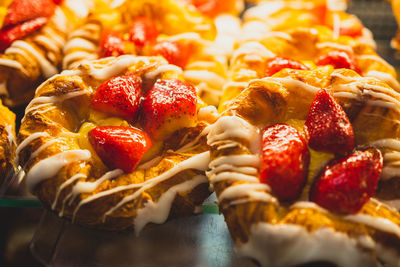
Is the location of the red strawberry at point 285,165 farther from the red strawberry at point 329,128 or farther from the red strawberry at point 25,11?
the red strawberry at point 25,11

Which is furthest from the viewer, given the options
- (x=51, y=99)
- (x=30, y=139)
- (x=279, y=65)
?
(x=279, y=65)

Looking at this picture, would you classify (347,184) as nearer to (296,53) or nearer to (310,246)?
(310,246)

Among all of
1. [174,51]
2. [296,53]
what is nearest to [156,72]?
[174,51]

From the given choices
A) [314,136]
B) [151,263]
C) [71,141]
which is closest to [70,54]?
[71,141]

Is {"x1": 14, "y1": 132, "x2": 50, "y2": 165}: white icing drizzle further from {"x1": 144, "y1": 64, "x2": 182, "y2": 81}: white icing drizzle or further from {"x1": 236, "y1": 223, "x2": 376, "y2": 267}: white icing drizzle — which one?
{"x1": 236, "y1": 223, "x2": 376, "y2": 267}: white icing drizzle

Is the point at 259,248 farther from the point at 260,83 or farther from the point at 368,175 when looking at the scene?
the point at 260,83

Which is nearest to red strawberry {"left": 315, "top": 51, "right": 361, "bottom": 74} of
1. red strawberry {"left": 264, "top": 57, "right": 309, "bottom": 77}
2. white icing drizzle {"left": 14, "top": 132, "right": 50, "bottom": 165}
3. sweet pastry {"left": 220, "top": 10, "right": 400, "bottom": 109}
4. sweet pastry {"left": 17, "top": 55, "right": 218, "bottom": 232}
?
sweet pastry {"left": 220, "top": 10, "right": 400, "bottom": 109}

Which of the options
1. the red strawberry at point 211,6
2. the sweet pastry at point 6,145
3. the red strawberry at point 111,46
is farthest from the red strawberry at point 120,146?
the red strawberry at point 211,6
